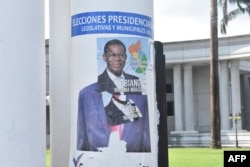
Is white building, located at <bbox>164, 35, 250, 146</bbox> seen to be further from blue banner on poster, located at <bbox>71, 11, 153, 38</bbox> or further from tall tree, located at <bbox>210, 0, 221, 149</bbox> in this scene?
blue banner on poster, located at <bbox>71, 11, 153, 38</bbox>

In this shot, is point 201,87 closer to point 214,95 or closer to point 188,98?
point 188,98

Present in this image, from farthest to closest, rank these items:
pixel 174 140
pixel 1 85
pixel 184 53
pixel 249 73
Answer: pixel 249 73 → pixel 184 53 → pixel 174 140 → pixel 1 85

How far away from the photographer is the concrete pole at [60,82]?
8.08 m

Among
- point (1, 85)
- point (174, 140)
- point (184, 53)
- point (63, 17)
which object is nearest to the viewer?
point (1, 85)

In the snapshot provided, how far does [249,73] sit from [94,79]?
58.4m

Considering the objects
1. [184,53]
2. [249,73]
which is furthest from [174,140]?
[249,73]

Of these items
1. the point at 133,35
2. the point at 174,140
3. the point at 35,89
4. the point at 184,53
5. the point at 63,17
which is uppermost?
the point at 184,53

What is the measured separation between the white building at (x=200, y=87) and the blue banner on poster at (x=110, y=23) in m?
38.3

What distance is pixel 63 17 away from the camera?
27.0 ft

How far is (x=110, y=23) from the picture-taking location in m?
6.61

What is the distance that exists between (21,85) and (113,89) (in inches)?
45.3

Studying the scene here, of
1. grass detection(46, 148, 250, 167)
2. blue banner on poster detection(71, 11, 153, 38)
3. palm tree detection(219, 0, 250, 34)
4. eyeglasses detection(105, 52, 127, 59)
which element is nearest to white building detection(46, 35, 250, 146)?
palm tree detection(219, 0, 250, 34)

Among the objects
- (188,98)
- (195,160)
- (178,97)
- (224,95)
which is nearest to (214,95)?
(195,160)

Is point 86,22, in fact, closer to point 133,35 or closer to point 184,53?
point 133,35
